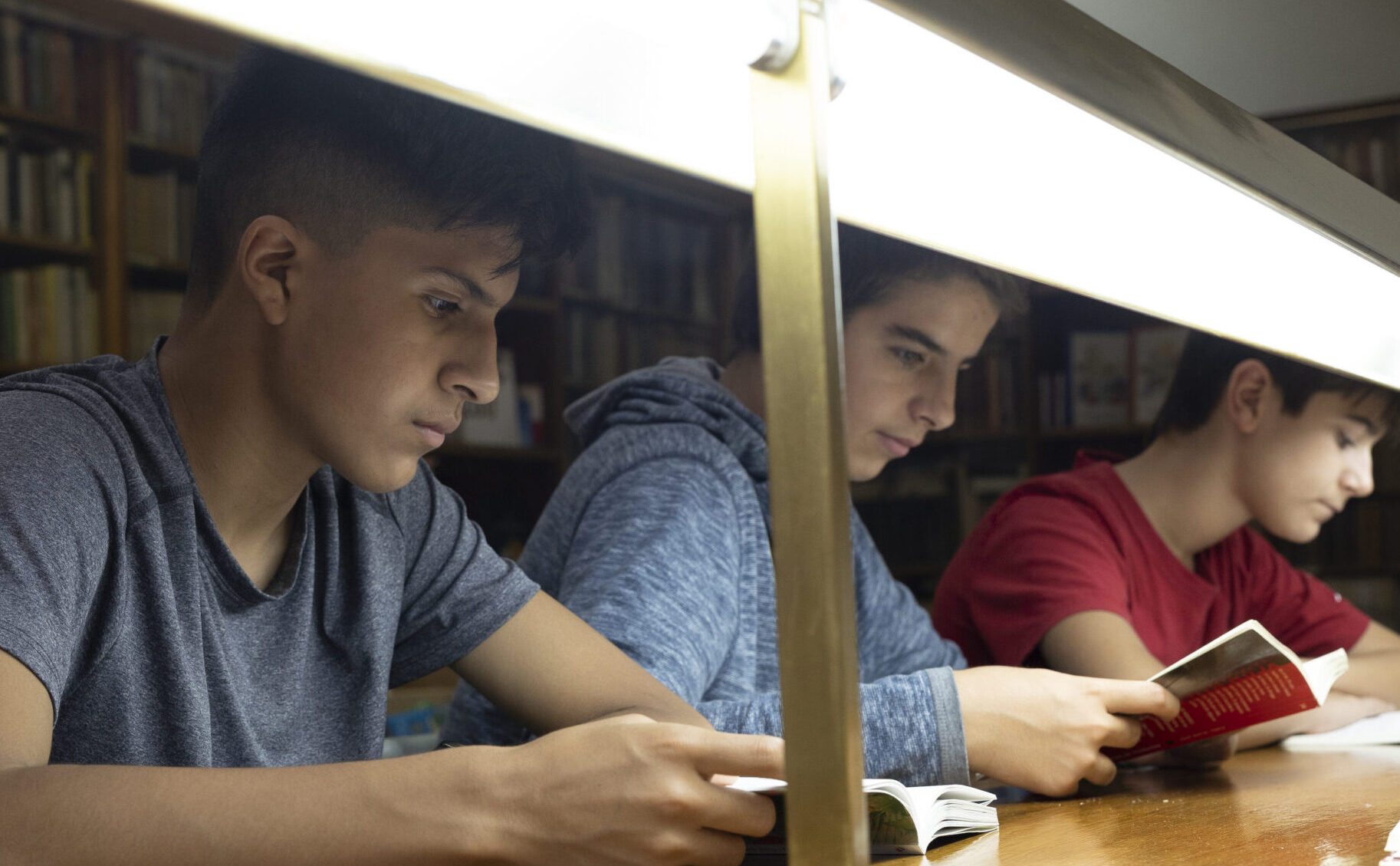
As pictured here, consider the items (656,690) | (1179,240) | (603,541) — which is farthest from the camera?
(603,541)

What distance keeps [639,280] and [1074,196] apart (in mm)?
3763

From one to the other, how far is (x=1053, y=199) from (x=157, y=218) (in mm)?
2981

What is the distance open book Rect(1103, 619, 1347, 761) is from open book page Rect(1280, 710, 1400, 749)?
0.38 metres

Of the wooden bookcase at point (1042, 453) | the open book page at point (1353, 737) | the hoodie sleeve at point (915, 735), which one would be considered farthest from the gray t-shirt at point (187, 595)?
the wooden bookcase at point (1042, 453)

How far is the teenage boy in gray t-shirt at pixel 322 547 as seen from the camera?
0.65 m

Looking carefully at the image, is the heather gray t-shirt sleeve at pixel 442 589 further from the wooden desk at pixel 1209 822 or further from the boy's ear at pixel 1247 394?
the boy's ear at pixel 1247 394

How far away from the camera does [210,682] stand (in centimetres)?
92

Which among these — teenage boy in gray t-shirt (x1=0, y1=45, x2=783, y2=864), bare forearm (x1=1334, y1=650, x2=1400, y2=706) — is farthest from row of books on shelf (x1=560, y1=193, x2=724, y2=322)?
teenage boy in gray t-shirt (x1=0, y1=45, x2=783, y2=864)

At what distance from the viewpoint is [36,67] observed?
300cm

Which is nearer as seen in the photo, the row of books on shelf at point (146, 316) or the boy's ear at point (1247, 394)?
the boy's ear at point (1247, 394)

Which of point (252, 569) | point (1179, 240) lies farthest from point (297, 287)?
point (1179, 240)

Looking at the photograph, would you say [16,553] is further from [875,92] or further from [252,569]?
[875,92]

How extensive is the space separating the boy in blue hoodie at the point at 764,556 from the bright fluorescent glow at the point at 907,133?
17 cm

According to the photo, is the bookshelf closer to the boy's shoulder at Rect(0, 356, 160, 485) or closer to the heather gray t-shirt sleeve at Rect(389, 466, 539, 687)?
the heather gray t-shirt sleeve at Rect(389, 466, 539, 687)
